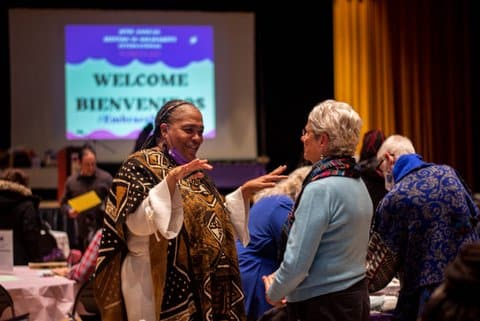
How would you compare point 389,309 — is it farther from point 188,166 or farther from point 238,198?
point 188,166

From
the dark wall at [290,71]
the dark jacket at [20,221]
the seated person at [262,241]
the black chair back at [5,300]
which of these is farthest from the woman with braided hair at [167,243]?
the dark wall at [290,71]

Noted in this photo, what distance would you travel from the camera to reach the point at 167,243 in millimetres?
3100

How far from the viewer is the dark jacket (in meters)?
5.89

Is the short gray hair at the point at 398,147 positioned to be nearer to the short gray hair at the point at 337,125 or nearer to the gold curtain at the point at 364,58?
the short gray hair at the point at 337,125

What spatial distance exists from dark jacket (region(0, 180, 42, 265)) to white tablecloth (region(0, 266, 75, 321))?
1.01 meters

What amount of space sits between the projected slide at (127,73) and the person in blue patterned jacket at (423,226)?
24.3 ft

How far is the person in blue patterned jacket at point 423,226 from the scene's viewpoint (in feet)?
11.6

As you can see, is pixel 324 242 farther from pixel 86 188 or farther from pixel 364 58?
pixel 364 58

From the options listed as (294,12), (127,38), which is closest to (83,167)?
(127,38)

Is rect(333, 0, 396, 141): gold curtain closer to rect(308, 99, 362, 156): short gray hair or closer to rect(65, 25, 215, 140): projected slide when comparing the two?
rect(65, 25, 215, 140): projected slide

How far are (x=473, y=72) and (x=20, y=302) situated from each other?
26.6 feet

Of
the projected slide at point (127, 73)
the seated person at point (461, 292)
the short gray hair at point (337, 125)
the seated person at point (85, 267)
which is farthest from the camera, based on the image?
the projected slide at point (127, 73)

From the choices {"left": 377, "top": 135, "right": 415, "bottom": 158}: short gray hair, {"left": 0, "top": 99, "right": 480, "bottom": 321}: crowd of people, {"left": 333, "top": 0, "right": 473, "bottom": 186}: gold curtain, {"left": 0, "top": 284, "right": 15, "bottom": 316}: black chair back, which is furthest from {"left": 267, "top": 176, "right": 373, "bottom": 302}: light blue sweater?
{"left": 333, "top": 0, "right": 473, "bottom": 186}: gold curtain

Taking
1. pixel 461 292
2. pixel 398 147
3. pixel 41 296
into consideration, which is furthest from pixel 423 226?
pixel 41 296
